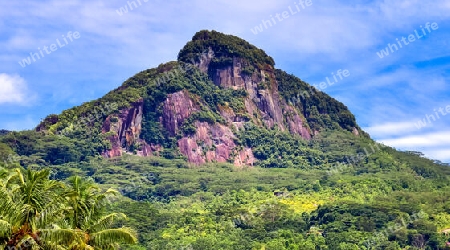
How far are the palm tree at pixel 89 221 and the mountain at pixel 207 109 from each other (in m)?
94.6

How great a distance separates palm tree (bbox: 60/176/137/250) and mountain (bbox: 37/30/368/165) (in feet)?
310

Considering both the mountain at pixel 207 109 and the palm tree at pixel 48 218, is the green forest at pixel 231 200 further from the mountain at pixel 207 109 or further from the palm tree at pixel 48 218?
the mountain at pixel 207 109

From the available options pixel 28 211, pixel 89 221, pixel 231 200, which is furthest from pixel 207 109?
pixel 28 211

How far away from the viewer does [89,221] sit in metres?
Result: 20.8

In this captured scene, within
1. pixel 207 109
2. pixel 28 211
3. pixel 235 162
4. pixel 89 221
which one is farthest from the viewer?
pixel 207 109

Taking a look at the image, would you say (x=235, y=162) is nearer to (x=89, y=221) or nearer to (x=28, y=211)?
(x=89, y=221)

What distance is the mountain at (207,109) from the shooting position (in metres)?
118

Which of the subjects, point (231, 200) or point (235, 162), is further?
point (235, 162)

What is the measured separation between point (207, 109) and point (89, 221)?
341ft

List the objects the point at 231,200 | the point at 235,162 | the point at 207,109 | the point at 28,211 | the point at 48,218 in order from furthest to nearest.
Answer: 1. the point at 207,109
2. the point at 235,162
3. the point at 231,200
4. the point at 48,218
5. the point at 28,211

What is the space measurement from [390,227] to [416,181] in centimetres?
3466

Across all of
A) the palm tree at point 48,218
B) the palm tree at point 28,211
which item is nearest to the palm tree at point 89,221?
the palm tree at point 48,218

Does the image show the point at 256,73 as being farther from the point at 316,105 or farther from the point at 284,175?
the point at 284,175

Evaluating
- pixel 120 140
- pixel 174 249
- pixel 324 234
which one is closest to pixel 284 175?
pixel 120 140
